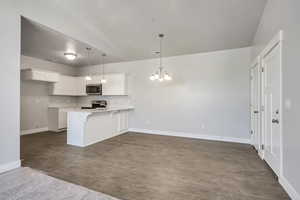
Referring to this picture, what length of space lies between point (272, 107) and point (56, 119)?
669cm

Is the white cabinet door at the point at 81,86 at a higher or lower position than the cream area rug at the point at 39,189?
higher

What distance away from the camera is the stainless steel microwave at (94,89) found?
6.15 metres

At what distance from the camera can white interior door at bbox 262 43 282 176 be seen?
92.0 inches

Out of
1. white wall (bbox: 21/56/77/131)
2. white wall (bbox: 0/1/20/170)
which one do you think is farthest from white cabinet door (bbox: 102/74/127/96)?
white wall (bbox: 0/1/20/170)

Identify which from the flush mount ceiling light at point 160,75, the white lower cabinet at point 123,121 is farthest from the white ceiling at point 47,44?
the white lower cabinet at point 123,121

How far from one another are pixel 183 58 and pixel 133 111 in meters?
2.78

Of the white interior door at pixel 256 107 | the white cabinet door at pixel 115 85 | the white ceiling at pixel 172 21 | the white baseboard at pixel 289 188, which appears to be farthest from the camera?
the white cabinet door at pixel 115 85

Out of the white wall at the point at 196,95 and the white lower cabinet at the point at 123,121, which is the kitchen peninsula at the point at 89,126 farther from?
the white wall at the point at 196,95

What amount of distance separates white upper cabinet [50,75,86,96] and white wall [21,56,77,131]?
15.6 inches

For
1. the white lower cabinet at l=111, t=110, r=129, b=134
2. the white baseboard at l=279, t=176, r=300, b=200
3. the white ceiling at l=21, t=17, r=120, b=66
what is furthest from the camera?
the white lower cabinet at l=111, t=110, r=129, b=134

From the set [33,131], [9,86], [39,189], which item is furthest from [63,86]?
[39,189]

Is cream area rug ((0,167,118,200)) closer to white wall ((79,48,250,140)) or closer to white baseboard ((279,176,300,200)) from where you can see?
white baseboard ((279,176,300,200))

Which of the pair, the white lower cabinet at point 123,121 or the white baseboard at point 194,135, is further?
the white lower cabinet at point 123,121

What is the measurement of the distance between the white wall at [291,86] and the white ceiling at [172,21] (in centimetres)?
96
